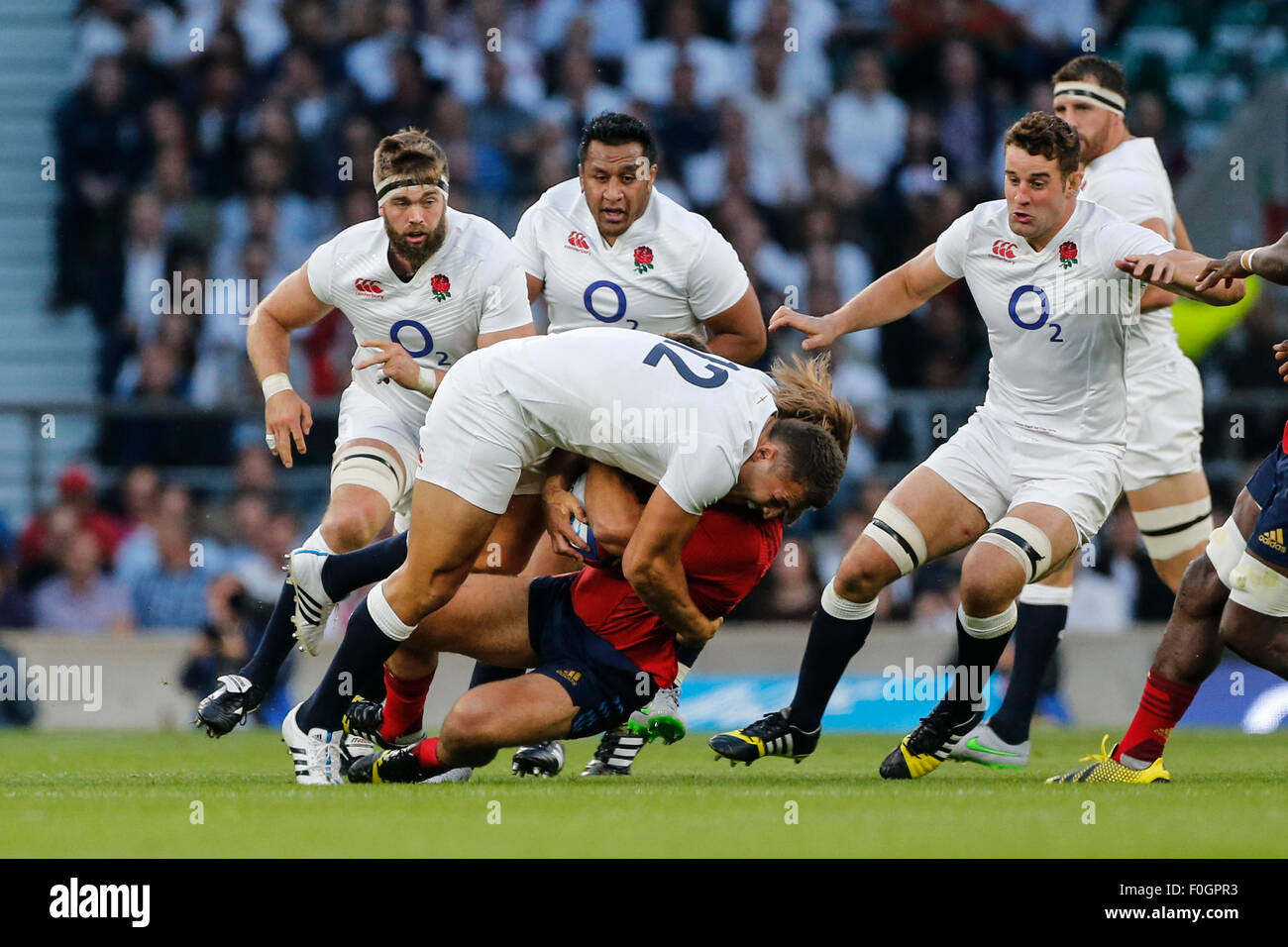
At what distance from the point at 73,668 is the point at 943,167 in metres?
7.56

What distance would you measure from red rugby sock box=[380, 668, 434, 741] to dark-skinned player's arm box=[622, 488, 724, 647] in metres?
1.34

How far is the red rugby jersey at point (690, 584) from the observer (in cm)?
649

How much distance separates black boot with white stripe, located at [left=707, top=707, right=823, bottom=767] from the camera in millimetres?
6891

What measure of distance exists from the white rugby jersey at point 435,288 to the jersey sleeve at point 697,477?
5.83 feet

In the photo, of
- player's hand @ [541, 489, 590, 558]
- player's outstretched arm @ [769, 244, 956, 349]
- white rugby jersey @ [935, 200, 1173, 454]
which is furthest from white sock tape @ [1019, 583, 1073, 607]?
player's hand @ [541, 489, 590, 558]

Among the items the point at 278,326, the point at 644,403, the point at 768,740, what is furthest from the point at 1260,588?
the point at 278,326

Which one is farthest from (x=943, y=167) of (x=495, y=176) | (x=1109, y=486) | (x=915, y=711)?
(x=1109, y=486)

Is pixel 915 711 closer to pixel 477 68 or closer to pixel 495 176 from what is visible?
pixel 495 176

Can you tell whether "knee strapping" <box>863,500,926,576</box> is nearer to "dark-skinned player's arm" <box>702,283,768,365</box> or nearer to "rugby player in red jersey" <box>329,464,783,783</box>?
"rugby player in red jersey" <box>329,464,783,783</box>

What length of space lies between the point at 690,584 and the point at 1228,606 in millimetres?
1936

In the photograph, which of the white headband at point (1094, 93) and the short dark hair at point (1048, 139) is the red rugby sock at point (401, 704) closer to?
the short dark hair at point (1048, 139)

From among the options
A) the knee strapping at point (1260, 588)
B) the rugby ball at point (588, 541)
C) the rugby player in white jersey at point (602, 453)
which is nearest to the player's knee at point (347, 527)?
the rugby player in white jersey at point (602, 453)

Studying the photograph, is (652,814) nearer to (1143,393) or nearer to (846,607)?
(846,607)

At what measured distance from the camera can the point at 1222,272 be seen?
6535 millimetres
